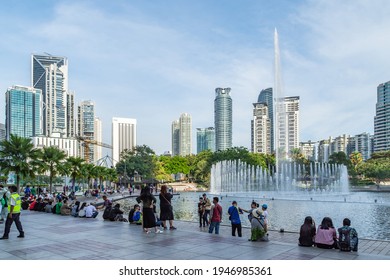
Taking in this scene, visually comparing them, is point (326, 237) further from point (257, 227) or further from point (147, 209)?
point (147, 209)

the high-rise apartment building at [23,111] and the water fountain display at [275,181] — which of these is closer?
the water fountain display at [275,181]

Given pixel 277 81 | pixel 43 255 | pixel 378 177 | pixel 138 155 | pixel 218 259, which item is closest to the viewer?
pixel 218 259

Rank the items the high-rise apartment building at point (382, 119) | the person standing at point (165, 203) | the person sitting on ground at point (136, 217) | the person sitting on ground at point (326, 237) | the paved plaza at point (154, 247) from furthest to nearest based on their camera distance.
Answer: the high-rise apartment building at point (382, 119)
the person sitting on ground at point (136, 217)
the person standing at point (165, 203)
the person sitting on ground at point (326, 237)
the paved plaza at point (154, 247)

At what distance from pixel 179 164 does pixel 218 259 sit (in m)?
108

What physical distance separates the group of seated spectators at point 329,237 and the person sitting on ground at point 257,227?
1272mm

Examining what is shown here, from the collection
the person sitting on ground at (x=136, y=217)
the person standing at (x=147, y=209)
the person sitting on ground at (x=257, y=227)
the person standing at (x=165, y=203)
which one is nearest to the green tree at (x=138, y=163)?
the person sitting on ground at (x=136, y=217)

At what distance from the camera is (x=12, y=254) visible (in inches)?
373

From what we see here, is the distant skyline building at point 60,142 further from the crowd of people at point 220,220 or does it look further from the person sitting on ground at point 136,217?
the person sitting on ground at point 136,217

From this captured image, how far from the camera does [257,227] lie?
1095 cm

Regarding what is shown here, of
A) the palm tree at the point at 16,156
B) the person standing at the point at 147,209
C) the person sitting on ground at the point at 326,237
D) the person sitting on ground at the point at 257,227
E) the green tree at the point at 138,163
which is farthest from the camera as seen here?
the green tree at the point at 138,163

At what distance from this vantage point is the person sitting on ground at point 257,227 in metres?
10.9

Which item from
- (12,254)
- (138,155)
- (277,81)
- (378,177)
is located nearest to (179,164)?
(138,155)

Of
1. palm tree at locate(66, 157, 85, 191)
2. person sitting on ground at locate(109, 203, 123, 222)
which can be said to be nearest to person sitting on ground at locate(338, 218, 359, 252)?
person sitting on ground at locate(109, 203, 123, 222)
